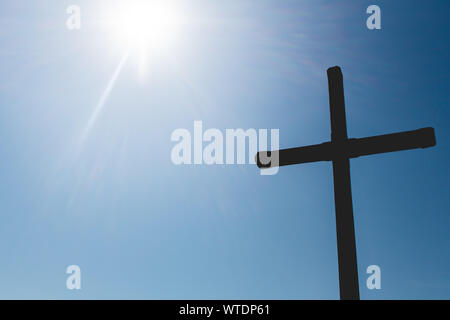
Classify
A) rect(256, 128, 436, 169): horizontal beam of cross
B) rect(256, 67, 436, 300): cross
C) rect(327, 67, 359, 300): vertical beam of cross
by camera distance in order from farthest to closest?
1. rect(256, 128, 436, 169): horizontal beam of cross
2. rect(256, 67, 436, 300): cross
3. rect(327, 67, 359, 300): vertical beam of cross

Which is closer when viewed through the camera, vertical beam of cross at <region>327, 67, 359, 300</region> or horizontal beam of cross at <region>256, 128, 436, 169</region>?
vertical beam of cross at <region>327, 67, 359, 300</region>

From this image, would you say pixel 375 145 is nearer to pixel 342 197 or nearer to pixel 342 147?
pixel 342 147

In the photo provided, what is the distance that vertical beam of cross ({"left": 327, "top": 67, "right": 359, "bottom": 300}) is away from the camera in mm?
3641

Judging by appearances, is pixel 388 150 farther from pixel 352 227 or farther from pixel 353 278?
pixel 353 278

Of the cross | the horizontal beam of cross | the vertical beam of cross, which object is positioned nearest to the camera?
the vertical beam of cross

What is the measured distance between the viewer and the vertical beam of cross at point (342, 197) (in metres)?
3.64

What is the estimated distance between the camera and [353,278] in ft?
11.9

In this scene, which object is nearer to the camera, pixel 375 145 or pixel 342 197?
pixel 342 197

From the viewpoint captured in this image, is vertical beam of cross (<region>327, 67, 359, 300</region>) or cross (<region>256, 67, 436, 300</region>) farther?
cross (<region>256, 67, 436, 300</region>)

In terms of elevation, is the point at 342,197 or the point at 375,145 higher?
the point at 375,145

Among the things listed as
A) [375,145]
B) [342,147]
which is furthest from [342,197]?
[375,145]

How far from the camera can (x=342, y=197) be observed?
13.1 feet
